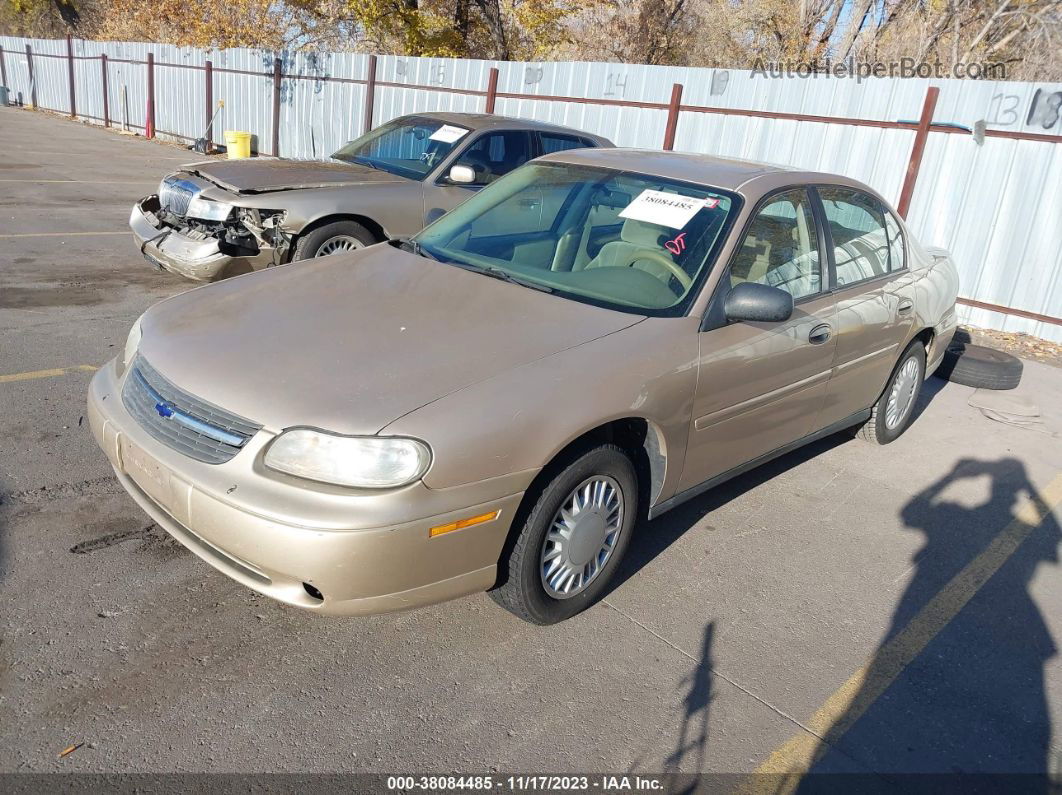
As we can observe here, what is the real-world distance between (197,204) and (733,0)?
21795mm

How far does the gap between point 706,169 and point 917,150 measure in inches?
241

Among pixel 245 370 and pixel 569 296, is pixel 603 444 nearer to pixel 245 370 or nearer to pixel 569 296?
pixel 569 296

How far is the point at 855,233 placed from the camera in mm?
4684

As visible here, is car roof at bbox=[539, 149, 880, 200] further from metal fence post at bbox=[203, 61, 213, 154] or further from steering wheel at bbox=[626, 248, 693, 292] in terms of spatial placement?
metal fence post at bbox=[203, 61, 213, 154]

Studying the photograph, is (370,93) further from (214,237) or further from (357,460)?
(357,460)

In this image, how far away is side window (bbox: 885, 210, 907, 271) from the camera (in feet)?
16.5

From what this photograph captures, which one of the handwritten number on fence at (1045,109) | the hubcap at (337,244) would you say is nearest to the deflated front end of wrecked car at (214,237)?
the hubcap at (337,244)

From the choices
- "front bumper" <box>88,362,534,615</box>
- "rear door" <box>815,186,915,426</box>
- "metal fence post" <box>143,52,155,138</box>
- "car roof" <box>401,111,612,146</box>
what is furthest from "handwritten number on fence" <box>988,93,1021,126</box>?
"metal fence post" <box>143,52,155,138</box>

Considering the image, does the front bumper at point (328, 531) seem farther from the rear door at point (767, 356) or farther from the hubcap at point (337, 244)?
the hubcap at point (337, 244)

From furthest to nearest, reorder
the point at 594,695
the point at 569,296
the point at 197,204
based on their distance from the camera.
A: the point at 197,204, the point at 569,296, the point at 594,695

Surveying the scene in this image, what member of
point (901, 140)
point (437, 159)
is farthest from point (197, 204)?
point (901, 140)

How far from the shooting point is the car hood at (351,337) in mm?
2752

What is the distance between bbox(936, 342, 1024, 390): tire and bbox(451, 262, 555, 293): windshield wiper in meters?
4.70

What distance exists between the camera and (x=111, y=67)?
24.1m
